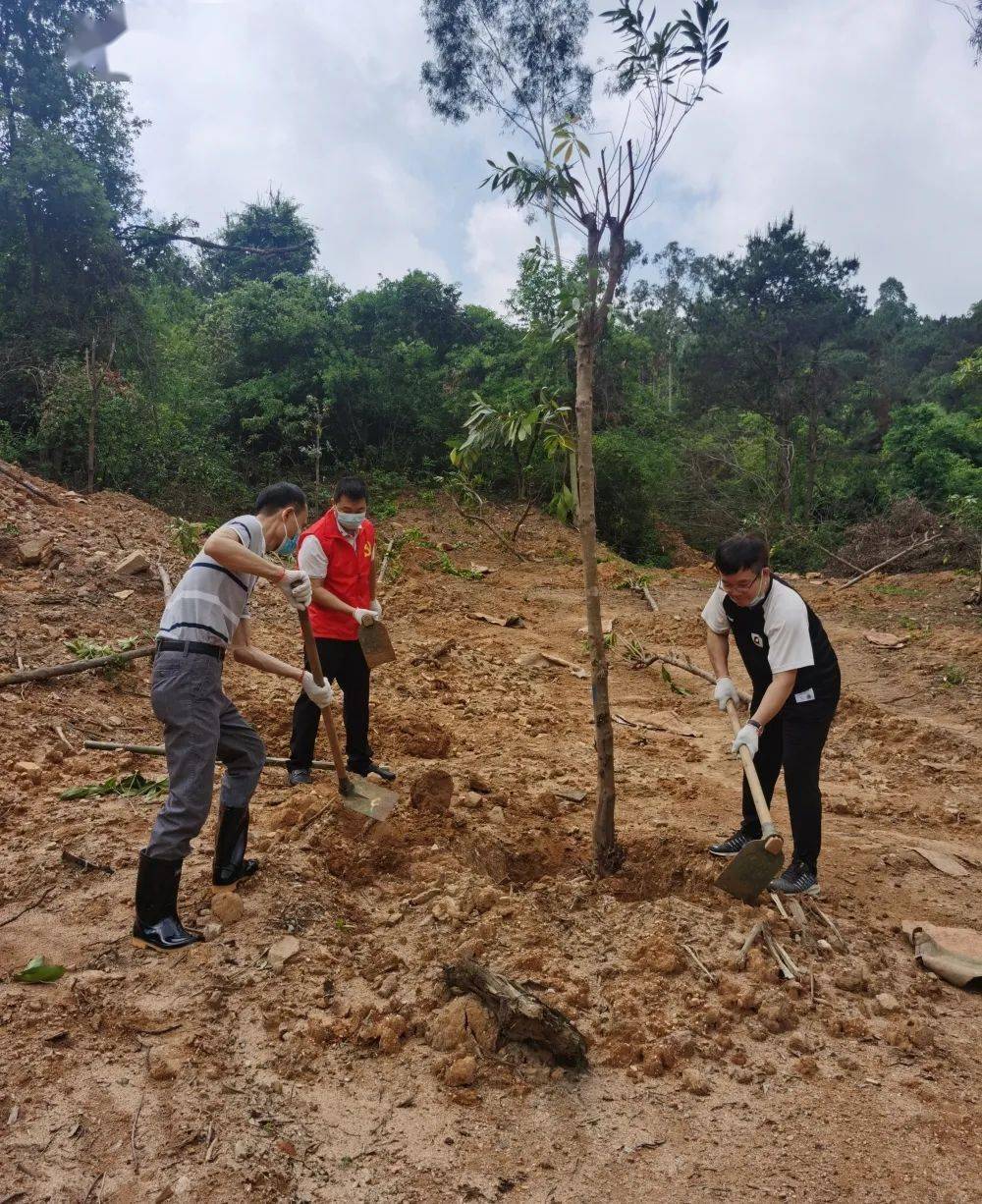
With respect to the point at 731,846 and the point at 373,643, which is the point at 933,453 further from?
the point at 373,643

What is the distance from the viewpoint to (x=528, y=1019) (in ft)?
7.94

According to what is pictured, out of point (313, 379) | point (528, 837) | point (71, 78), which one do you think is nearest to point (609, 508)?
point (313, 379)

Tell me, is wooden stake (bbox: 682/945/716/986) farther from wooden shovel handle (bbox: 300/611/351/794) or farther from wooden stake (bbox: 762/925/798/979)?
wooden shovel handle (bbox: 300/611/351/794)

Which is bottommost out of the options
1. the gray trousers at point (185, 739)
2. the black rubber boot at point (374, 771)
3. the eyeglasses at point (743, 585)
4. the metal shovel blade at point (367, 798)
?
the black rubber boot at point (374, 771)

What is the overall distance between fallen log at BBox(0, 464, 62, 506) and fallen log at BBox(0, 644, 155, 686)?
16.4 ft

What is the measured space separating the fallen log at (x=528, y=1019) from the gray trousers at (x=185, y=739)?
110 cm

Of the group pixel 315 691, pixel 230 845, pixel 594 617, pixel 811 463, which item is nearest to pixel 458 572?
pixel 315 691

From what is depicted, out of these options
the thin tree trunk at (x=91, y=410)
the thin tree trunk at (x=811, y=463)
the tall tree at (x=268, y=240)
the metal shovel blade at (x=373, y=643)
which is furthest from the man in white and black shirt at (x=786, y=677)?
the tall tree at (x=268, y=240)

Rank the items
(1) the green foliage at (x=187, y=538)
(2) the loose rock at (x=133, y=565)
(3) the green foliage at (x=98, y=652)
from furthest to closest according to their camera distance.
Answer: (1) the green foliage at (x=187, y=538) → (2) the loose rock at (x=133, y=565) → (3) the green foliage at (x=98, y=652)

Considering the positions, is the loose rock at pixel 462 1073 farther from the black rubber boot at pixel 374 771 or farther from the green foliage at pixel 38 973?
the black rubber boot at pixel 374 771

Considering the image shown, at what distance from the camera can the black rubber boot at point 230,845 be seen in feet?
10.4

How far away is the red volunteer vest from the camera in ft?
13.4

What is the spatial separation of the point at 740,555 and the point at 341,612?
1946mm

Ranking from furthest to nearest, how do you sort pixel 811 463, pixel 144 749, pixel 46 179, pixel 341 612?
pixel 811 463 < pixel 46 179 < pixel 144 749 < pixel 341 612
